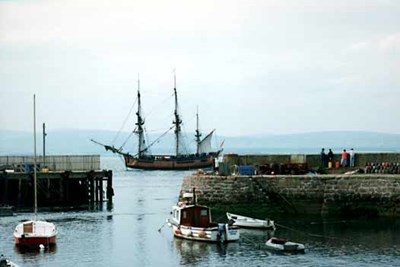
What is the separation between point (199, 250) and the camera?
4609 cm

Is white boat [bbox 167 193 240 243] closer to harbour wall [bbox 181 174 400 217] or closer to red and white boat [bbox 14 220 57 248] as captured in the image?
red and white boat [bbox 14 220 57 248]

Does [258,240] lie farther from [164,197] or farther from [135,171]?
[135,171]

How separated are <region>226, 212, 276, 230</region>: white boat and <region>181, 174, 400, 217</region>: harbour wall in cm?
432

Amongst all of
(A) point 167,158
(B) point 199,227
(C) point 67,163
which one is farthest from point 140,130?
(B) point 199,227

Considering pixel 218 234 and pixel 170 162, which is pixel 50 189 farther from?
pixel 170 162

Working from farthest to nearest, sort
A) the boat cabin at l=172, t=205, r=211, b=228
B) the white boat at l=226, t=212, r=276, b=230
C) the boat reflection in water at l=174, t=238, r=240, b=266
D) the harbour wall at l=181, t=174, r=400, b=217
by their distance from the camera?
the harbour wall at l=181, t=174, r=400, b=217, the white boat at l=226, t=212, r=276, b=230, the boat cabin at l=172, t=205, r=211, b=228, the boat reflection in water at l=174, t=238, r=240, b=266

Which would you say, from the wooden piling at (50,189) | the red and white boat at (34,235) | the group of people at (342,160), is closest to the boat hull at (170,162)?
the wooden piling at (50,189)

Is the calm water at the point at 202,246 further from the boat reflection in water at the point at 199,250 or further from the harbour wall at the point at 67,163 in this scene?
the harbour wall at the point at 67,163

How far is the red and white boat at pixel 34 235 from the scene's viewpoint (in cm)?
4762

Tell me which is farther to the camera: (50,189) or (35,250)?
(50,189)

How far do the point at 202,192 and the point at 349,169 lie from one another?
27.6ft

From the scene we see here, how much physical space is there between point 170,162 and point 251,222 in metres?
114

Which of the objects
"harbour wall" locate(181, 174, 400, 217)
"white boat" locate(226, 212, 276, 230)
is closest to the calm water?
"white boat" locate(226, 212, 276, 230)

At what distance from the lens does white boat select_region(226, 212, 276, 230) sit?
5184 centimetres
